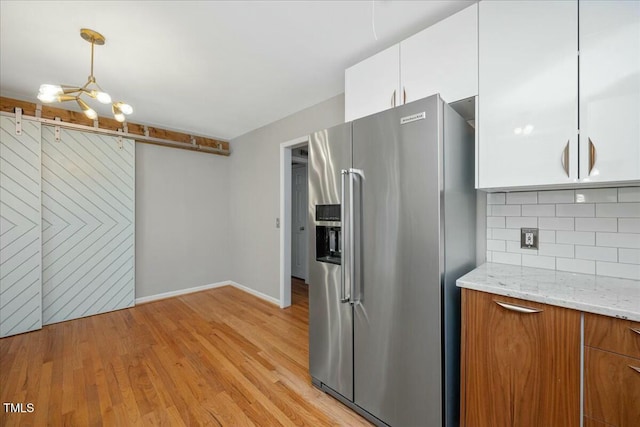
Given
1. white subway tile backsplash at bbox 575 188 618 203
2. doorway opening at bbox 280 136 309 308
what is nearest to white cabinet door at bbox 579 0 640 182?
white subway tile backsplash at bbox 575 188 618 203

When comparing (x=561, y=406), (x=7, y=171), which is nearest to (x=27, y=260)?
(x=7, y=171)

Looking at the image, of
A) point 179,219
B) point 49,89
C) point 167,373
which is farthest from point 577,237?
point 179,219

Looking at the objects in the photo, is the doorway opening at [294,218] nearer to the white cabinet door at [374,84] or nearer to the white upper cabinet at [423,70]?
the white cabinet door at [374,84]

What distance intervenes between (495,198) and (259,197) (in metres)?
3.17

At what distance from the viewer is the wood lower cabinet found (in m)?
0.94

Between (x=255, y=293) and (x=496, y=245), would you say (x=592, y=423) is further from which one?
(x=255, y=293)

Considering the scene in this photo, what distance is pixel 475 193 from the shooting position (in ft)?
5.80

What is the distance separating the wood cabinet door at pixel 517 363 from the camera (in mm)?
1057

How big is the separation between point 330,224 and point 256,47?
5.01 feet

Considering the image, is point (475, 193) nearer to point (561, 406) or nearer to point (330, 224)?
point (330, 224)

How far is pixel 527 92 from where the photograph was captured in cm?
133

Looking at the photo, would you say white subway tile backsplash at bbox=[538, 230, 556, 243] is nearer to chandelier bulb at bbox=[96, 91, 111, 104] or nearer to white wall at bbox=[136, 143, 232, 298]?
chandelier bulb at bbox=[96, 91, 111, 104]

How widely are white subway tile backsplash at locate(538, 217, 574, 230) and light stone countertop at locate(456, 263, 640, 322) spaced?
0.87 ft

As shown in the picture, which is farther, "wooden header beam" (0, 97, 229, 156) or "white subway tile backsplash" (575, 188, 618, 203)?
"wooden header beam" (0, 97, 229, 156)
